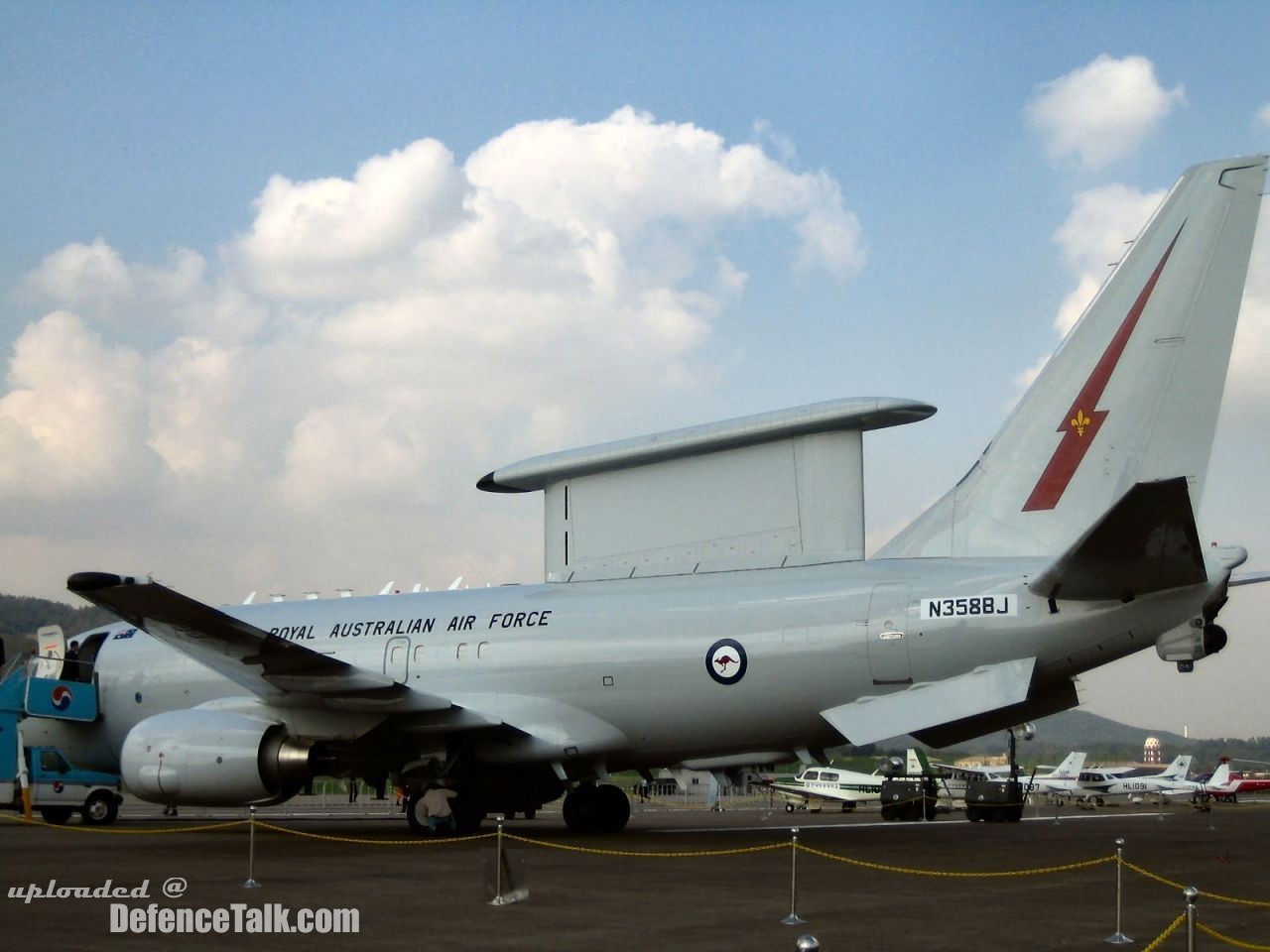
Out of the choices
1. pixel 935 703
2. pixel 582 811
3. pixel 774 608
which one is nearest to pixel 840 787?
pixel 582 811

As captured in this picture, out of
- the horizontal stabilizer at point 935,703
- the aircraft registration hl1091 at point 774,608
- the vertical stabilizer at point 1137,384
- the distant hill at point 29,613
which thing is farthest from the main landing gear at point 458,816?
the distant hill at point 29,613

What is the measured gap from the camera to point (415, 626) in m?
20.7

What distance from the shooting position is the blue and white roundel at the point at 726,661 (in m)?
17.3

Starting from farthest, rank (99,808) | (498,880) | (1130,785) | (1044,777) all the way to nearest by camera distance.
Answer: (1044,777) < (1130,785) < (99,808) < (498,880)

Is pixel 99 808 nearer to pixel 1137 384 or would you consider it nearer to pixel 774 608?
pixel 774 608

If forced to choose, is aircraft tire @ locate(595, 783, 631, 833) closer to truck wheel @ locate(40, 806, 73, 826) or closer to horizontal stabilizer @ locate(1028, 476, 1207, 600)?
horizontal stabilizer @ locate(1028, 476, 1207, 600)

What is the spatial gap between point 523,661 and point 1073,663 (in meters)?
7.40

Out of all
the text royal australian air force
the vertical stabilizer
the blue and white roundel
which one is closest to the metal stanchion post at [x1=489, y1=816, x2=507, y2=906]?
the blue and white roundel

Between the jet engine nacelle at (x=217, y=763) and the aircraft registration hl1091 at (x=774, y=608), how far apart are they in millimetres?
34

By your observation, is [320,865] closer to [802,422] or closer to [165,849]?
[165,849]

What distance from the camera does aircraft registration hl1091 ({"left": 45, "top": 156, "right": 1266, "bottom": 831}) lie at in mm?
15664

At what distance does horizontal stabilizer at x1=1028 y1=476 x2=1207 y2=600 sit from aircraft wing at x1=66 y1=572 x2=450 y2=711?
795 centimetres

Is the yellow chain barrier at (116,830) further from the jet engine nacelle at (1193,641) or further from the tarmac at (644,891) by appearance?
the jet engine nacelle at (1193,641)

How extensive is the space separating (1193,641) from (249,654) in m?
11.3
